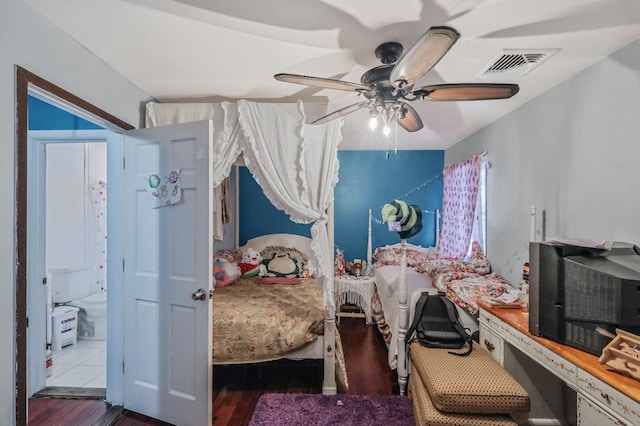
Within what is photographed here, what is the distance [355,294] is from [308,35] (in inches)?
131

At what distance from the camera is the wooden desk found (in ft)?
3.78

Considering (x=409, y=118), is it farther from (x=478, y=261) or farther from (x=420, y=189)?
(x=420, y=189)

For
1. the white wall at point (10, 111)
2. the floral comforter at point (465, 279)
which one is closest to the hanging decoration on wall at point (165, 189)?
the white wall at point (10, 111)

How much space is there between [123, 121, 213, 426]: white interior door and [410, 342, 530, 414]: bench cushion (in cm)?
145

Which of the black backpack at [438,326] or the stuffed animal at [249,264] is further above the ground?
the stuffed animal at [249,264]

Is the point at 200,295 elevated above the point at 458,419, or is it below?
above

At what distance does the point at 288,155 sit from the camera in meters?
2.41

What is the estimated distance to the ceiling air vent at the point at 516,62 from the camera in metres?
1.90

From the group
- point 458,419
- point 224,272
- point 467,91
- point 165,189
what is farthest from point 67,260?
point 467,91

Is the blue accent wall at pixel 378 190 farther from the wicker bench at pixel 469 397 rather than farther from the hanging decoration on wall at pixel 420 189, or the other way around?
the wicker bench at pixel 469 397

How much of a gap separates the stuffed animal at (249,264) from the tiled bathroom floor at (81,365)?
1605 millimetres

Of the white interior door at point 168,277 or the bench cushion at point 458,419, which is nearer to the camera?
the bench cushion at point 458,419

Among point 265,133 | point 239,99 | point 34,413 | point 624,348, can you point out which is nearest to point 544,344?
point 624,348

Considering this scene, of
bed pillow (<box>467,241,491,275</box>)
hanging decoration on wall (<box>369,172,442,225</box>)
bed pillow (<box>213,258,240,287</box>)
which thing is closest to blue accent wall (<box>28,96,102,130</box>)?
bed pillow (<box>213,258,240,287</box>)
